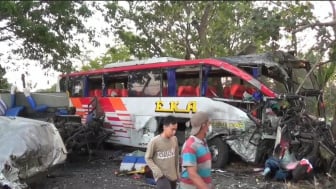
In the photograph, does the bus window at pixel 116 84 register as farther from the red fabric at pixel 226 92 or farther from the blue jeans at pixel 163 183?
the blue jeans at pixel 163 183

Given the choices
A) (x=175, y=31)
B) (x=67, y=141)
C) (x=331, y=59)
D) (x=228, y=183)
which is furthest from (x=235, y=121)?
Answer: (x=175, y=31)

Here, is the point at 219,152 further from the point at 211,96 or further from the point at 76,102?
the point at 76,102

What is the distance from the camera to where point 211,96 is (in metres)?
11.3

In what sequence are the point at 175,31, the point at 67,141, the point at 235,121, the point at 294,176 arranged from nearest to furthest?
the point at 294,176
the point at 235,121
the point at 67,141
the point at 175,31

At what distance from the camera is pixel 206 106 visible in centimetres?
1114

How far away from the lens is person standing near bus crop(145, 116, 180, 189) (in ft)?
18.5

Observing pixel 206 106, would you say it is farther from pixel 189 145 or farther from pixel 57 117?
pixel 189 145

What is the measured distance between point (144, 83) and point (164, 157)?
24.4ft

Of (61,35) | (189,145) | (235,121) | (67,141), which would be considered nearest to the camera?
(189,145)

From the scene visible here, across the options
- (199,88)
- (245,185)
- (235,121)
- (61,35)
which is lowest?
(245,185)

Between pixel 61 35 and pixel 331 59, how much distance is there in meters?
11.2

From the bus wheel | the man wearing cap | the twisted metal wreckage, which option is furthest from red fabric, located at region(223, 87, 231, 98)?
the man wearing cap

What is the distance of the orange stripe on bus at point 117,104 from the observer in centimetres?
1364

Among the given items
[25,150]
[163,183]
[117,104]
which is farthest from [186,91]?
[163,183]
